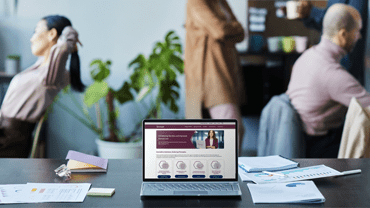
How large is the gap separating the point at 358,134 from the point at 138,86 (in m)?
1.70

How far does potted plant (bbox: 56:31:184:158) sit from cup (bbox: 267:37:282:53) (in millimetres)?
758

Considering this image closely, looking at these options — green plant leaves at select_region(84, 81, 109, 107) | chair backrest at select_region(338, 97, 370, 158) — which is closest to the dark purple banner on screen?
chair backrest at select_region(338, 97, 370, 158)

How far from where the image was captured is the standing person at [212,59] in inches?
114

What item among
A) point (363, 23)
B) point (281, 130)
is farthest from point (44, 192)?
point (363, 23)

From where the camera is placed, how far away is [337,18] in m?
2.98

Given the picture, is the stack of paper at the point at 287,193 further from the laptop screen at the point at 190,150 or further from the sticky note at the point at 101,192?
the sticky note at the point at 101,192

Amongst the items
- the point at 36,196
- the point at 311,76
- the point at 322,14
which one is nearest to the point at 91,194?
the point at 36,196

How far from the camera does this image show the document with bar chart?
1.22 m

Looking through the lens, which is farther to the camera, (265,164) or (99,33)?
(99,33)

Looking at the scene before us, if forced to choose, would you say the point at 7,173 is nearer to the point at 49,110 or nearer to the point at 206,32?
the point at 49,110

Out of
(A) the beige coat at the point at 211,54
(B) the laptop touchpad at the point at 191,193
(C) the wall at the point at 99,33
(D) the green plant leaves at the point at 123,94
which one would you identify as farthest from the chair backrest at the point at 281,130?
(B) the laptop touchpad at the point at 191,193

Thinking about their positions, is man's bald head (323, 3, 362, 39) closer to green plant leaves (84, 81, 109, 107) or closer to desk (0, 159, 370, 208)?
desk (0, 159, 370, 208)

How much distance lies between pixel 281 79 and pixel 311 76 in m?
0.24

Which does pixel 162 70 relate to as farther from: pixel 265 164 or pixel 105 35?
pixel 265 164
